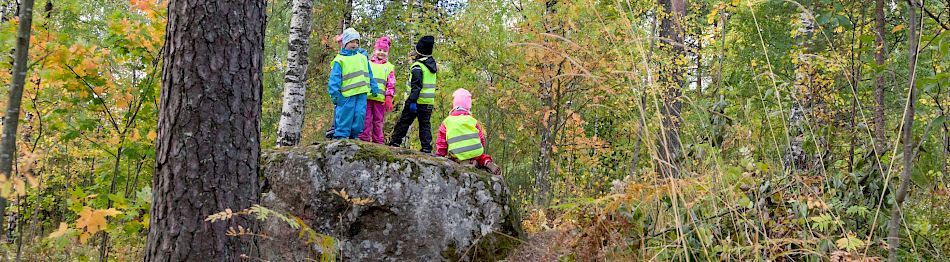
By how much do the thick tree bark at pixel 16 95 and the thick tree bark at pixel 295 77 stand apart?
6.37 m

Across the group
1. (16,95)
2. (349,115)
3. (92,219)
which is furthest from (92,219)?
(349,115)

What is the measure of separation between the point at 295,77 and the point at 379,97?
7.15 ft

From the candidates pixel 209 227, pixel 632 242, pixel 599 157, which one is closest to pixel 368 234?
pixel 209 227

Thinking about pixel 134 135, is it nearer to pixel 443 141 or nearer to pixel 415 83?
pixel 443 141

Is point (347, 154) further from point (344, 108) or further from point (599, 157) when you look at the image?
point (599, 157)

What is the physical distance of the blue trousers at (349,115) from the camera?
6.43 metres

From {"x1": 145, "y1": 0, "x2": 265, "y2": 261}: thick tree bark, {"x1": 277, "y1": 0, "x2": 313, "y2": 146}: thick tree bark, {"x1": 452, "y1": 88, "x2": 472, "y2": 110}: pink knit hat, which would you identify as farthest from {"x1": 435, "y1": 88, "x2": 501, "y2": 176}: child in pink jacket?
{"x1": 145, "y1": 0, "x2": 265, "y2": 261}: thick tree bark

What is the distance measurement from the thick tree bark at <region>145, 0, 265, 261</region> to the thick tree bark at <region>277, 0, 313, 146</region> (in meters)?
5.45

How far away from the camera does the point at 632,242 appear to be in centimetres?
265

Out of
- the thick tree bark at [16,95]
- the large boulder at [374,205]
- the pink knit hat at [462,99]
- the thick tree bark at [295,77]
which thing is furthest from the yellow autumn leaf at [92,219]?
the thick tree bark at [295,77]

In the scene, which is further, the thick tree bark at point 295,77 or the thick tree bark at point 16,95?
the thick tree bark at point 295,77

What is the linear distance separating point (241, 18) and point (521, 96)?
813 centimetres

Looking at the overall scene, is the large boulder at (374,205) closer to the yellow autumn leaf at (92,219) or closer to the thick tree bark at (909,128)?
the yellow autumn leaf at (92,219)

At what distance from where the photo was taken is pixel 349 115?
6.46 m
